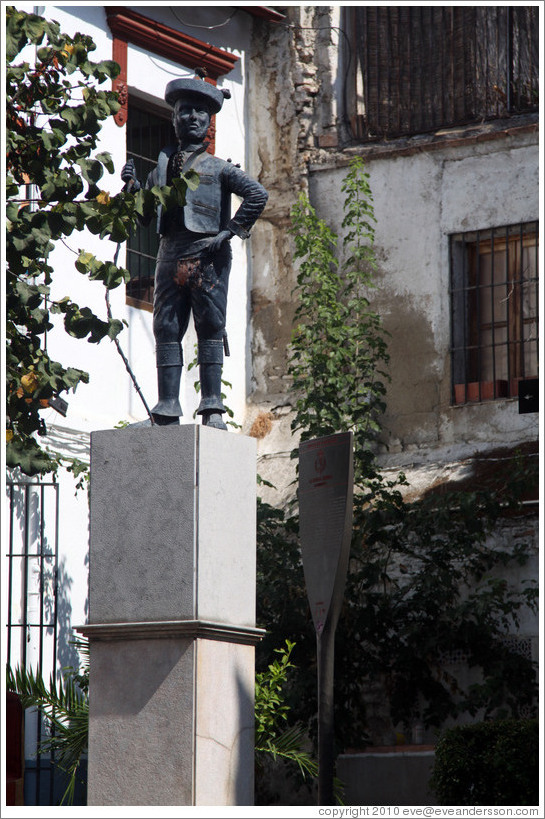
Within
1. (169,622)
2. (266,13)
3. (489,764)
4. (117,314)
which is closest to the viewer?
(169,622)

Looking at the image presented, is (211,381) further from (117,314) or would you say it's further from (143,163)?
(143,163)

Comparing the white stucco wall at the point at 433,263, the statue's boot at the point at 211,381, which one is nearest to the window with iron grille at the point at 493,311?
the white stucco wall at the point at 433,263

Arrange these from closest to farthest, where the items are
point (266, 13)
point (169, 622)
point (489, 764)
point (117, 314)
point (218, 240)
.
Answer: point (169, 622) → point (218, 240) → point (489, 764) → point (117, 314) → point (266, 13)

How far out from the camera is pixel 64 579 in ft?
36.2

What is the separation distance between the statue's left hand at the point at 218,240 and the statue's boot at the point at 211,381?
0.48m

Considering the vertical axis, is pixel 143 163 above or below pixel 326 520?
above

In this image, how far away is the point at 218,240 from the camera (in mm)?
7453

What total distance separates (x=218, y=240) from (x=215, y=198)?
25 centimetres

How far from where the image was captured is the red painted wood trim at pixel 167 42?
12.3 metres

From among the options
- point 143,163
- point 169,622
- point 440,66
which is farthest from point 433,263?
point 169,622

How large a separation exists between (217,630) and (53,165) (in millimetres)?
2629

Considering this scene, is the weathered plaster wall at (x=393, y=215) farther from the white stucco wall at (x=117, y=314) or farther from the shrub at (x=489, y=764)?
the shrub at (x=489, y=764)

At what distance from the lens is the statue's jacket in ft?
24.5

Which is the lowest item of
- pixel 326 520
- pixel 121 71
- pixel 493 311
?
pixel 326 520
